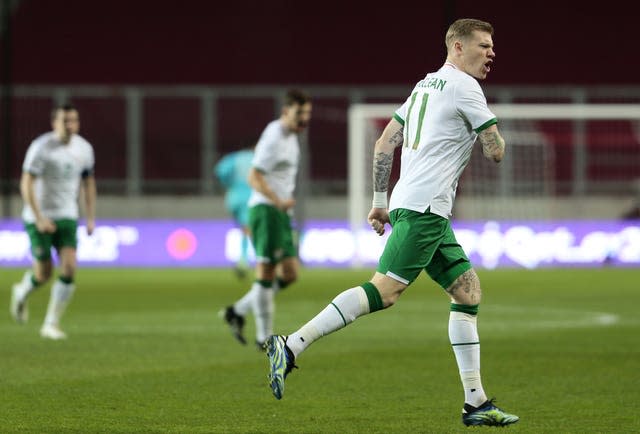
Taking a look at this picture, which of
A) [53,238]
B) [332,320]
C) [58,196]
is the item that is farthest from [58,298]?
[332,320]

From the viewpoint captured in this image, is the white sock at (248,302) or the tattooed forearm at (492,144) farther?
the white sock at (248,302)

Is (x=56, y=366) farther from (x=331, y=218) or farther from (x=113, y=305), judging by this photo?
(x=331, y=218)

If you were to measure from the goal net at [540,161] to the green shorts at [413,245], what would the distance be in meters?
17.3

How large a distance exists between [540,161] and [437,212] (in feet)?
68.6

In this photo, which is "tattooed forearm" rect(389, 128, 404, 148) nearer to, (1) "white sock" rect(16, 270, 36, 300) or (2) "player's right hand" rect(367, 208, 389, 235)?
(2) "player's right hand" rect(367, 208, 389, 235)

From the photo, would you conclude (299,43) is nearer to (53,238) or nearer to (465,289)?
(53,238)

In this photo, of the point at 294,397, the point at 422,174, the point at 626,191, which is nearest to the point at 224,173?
the point at 626,191

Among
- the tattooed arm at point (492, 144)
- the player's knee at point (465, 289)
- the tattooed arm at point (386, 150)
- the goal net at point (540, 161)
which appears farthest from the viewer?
the goal net at point (540, 161)

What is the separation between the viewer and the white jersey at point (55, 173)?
12.6 m

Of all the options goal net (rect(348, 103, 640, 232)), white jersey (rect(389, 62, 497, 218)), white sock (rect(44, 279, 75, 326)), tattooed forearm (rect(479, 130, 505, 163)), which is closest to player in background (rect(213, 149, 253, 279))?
goal net (rect(348, 103, 640, 232))

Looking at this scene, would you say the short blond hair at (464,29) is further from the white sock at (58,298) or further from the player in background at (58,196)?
the white sock at (58,298)

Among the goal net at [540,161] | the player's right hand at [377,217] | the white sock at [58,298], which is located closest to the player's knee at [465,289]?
the player's right hand at [377,217]

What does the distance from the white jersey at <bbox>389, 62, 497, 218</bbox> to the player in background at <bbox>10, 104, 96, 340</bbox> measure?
6.03 meters

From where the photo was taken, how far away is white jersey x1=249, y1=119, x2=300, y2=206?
11320 millimetres
